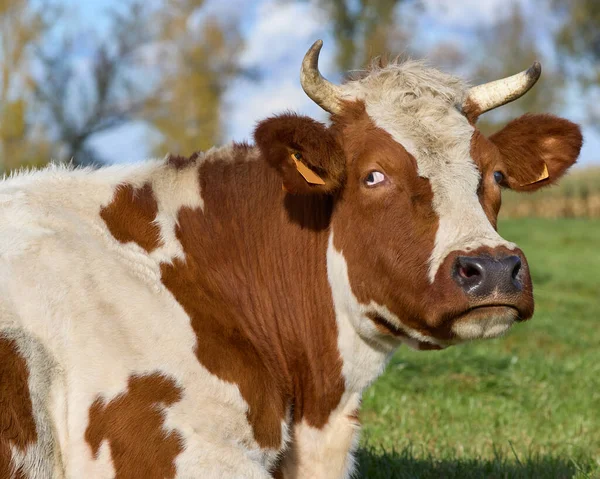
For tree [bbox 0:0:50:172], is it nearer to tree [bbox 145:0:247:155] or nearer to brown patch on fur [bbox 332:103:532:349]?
tree [bbox 145:0:247:155]

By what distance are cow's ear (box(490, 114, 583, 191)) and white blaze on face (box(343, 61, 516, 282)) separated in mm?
491

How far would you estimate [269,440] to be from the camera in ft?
14.0

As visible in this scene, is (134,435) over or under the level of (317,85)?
under

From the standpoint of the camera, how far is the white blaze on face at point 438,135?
13.7ft

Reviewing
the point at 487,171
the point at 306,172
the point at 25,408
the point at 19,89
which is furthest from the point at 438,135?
the point at 19,89

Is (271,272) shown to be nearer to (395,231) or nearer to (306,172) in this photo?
(306,172)

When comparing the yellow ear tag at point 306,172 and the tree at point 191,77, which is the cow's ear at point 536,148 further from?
the tree at point 191,77

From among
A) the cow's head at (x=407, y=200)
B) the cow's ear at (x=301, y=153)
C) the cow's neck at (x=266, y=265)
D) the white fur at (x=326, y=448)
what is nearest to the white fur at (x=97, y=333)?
the cow's neck at (x=266, y=265)

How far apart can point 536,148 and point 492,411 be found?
10.6 ft

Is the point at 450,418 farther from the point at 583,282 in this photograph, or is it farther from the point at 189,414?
the point at 583,282

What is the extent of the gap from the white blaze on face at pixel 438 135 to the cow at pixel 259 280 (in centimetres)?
1

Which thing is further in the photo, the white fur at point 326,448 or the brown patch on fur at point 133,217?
the white fur at point 326,448

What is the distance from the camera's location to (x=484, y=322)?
411 centimetres

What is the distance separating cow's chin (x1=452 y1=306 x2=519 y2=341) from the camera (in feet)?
13.3
